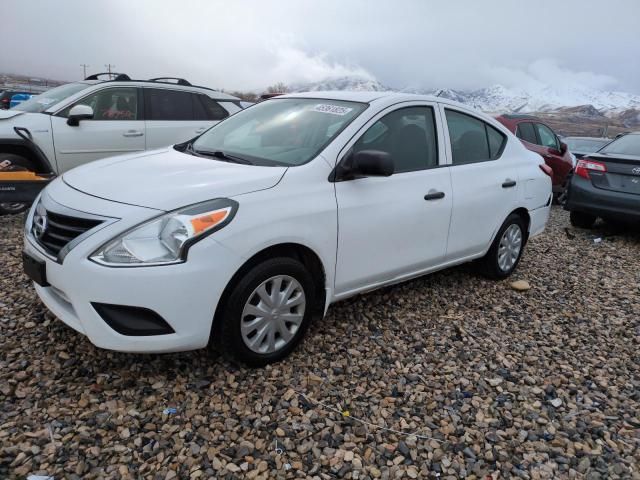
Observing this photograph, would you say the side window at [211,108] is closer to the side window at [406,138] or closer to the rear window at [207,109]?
the rear window at [207,109]

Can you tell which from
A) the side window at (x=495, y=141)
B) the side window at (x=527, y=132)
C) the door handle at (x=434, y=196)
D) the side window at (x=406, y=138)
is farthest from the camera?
the side window at (x=527, y=132)

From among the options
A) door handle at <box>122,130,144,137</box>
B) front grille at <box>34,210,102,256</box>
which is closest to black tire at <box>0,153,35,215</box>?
door handle at <box>122,130,144,137</box>

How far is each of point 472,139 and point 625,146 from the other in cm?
437

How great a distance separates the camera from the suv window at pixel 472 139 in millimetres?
4086

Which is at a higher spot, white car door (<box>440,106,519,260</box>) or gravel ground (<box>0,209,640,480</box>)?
white car door (<box>440,106,519,260</box>)

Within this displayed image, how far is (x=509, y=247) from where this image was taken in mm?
4840

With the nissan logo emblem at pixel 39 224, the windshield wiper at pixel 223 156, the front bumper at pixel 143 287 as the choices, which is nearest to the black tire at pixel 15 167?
the nissan logo emblem at pixel 39 224

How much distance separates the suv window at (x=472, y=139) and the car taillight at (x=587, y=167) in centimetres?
314

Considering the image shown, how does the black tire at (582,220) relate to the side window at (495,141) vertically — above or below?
below

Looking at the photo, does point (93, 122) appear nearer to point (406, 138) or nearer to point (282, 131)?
point (282, 131)

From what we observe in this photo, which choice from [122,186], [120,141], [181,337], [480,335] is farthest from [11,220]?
[480,335]

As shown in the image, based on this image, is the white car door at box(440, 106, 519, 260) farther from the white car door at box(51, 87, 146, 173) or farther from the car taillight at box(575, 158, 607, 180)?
the white car door at box(51, 87, 146, 173)

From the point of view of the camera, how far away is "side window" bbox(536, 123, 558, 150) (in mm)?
9734

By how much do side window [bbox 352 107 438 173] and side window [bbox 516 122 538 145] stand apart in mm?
6062
